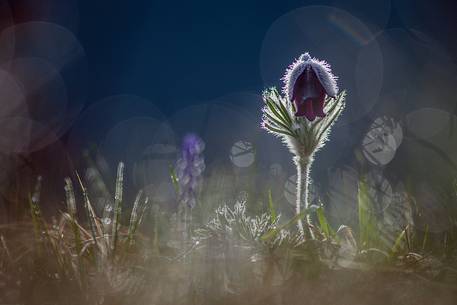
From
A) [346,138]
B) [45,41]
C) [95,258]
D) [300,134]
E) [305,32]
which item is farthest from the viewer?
[305,32]

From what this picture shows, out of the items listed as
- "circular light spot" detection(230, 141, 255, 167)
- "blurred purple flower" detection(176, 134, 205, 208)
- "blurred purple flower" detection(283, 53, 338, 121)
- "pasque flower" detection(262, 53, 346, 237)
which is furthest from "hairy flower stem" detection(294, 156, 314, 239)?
"circular light spot" detection(230, 141, 255, 167)

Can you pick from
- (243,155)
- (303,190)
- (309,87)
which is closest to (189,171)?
(303,190)

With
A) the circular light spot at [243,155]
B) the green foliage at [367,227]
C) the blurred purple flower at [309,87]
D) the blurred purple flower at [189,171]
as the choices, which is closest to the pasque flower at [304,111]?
the blurred purple flower at [309,87]

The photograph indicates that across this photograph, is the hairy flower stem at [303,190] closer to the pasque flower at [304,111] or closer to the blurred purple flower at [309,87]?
the pasque flower at [304,111]

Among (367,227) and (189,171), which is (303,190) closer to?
(367,227)

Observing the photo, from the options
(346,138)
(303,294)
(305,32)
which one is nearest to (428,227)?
(303,294)

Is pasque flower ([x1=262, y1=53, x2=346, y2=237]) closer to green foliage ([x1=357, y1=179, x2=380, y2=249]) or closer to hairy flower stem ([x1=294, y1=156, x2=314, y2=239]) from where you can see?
Result: hairy flower stem ([x1=294, y1=156, x2=314, y2=239])

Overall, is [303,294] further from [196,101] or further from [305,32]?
[305,32]
